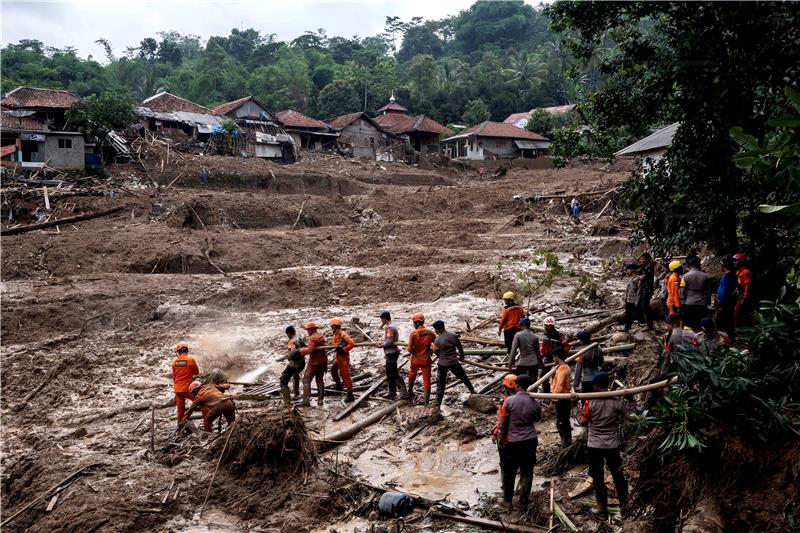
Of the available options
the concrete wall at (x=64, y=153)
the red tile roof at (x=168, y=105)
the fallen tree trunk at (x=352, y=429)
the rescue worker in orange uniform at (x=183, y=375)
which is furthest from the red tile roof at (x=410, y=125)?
the rescue worker in orange uniform at (x=183, y=375)

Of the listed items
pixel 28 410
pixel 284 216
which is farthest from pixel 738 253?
pixel 284 216

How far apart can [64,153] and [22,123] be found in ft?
8.69

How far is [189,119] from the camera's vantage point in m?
39.8

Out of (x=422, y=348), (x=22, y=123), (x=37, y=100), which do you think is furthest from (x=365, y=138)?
(x=422, y=348)

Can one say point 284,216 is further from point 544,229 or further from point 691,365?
point 691,365

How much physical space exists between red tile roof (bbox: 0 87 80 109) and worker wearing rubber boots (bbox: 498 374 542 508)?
34.5 meters

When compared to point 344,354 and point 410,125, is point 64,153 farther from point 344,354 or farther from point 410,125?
point 410,125

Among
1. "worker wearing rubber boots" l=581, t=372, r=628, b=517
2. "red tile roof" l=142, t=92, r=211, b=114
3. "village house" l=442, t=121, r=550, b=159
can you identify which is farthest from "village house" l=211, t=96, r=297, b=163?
"worker wearing rubber boots" l=581, t=372, r=628, b=517

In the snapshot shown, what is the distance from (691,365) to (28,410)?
38.3 ft

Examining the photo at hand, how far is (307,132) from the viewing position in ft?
146

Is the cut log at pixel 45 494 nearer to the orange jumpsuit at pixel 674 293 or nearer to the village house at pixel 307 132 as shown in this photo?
the orange jumpsuit at pixel 674 293

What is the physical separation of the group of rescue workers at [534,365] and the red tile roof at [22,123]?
26.0m

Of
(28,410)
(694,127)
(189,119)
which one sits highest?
(189,119)

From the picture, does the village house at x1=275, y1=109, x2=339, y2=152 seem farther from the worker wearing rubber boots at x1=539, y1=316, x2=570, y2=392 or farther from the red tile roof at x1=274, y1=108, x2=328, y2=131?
the worker wearing rubber boots at x1=539, y1=316, x2=570, y2=392
